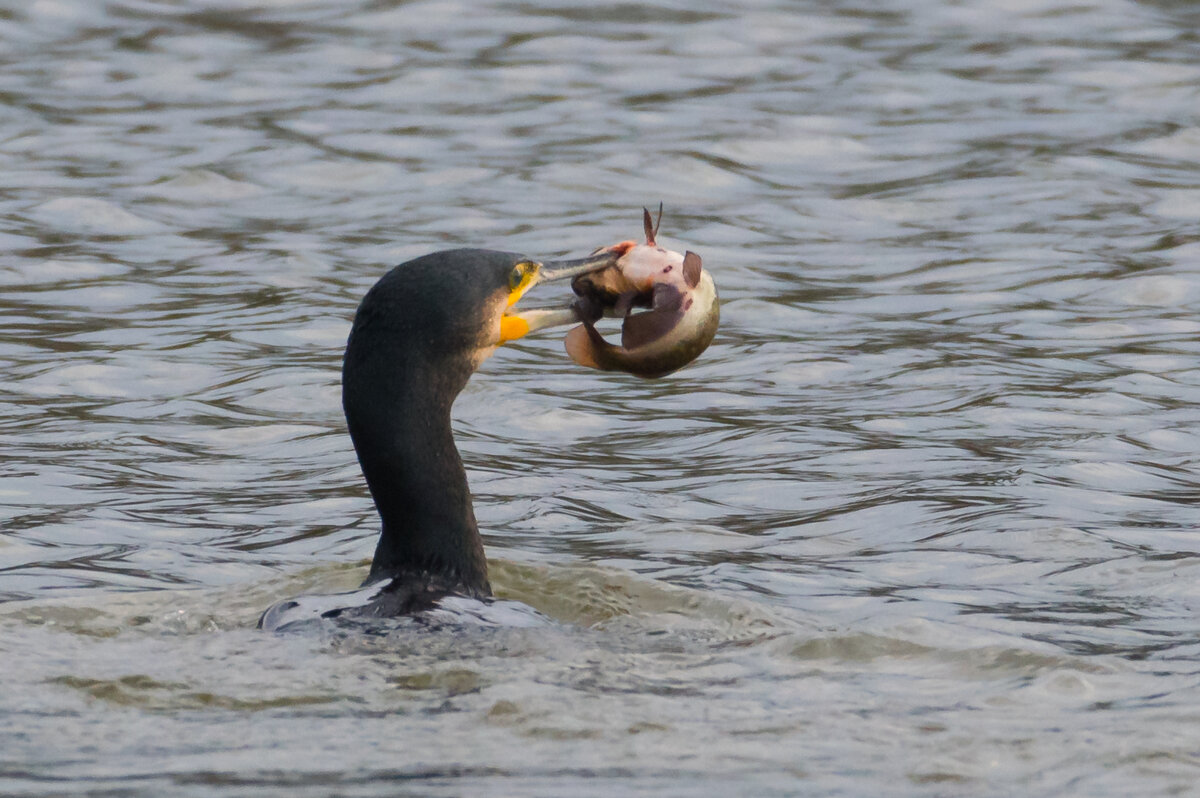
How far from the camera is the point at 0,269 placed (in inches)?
419

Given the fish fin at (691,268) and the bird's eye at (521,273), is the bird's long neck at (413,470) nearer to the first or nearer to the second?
the bird's eye at (521,273)

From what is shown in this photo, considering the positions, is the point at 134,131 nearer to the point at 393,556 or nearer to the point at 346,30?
the point at 346,30

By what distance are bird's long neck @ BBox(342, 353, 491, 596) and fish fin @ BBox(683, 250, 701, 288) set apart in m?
0.82

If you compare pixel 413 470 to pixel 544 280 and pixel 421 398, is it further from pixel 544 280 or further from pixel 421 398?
pixel 544 280

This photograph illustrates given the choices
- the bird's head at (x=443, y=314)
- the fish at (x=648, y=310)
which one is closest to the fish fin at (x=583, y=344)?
the fish at (x=648, y=310)

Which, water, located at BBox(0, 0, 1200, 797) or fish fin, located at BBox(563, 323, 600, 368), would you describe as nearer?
water, located at BBox(0, 0, 1200, 797)

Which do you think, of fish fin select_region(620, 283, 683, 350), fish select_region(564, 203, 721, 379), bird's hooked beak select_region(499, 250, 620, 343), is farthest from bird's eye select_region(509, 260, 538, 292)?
fish fin select_region(620, 283, 683, 350)

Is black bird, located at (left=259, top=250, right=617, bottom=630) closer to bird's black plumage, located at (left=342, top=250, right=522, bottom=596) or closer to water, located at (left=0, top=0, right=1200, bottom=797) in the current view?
bird's black plumage, located at (left=342, top=250, right=522, bottom=596)

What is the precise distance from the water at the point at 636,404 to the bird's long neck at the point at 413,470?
559 mm

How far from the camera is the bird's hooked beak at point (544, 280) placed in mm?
5965

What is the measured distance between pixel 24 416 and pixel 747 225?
487 cm

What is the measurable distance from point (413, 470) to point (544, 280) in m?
0.79

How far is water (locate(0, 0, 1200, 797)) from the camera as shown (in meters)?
4.67

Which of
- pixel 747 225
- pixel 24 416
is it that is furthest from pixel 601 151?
pixel 24 416
